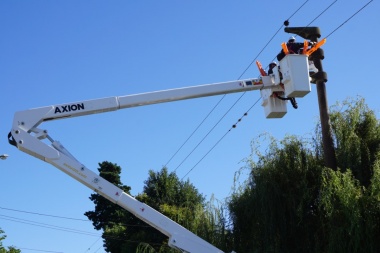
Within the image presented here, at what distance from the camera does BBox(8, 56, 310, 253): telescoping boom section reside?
1039 cm

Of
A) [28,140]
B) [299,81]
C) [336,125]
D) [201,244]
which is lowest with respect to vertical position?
[201,244]

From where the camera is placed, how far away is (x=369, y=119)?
595 inches

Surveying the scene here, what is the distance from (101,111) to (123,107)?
0.45 meters

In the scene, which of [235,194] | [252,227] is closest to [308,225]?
[252,227]

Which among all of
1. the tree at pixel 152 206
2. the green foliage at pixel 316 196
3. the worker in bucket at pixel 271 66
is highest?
the tree at pixel 152 206

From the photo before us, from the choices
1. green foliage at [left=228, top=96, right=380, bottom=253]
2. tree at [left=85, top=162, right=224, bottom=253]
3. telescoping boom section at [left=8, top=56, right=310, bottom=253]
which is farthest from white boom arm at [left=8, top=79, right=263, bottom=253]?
tree at [left=85, top=162, right=224, bottom=253]

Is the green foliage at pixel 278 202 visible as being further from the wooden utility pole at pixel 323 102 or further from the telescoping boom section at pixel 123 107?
the telescoping boom section at pixel 123 107

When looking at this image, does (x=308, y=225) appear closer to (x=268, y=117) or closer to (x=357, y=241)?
(x=357, y=241)

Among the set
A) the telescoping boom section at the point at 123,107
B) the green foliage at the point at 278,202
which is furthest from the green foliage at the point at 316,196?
the telescoping boom section at the point at 123,107

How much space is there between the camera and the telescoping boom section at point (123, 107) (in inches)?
409

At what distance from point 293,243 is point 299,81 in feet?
18.4

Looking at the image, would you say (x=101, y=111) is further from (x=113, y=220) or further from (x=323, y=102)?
(x=113, y=220)

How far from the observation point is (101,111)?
1096 cm

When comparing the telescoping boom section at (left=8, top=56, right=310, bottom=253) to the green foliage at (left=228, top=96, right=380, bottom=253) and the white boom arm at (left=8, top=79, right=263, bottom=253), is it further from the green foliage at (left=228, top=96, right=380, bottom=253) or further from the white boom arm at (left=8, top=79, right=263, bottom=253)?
the green foliage at (left=228, top=96, right=380, bottom=253)
